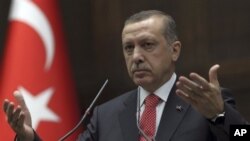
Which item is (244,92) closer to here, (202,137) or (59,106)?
(59,106)

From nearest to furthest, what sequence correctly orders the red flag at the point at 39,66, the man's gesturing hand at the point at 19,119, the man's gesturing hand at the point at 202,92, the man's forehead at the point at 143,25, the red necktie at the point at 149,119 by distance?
the man's gesturing hand at the point at 202,92 < the man's gesturing hand at the point at 19,119 < the red necktie at the point at 149,119 < the man's forehead at the point at 143,25 < the red flag at the point at 39,66

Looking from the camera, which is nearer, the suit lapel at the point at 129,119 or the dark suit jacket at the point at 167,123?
the dark suit jacket at the point at 167,123

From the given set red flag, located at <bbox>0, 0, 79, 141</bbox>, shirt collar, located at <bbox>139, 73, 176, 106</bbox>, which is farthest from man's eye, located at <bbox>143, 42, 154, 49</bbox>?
red flag, located at <bbox>0, 0, 79, 141</bbox>

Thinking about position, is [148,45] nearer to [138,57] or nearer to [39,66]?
[138,57]

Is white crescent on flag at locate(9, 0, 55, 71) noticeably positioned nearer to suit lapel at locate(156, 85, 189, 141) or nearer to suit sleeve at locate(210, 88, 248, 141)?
suit lapel at locate(156, 85, 189, 141)

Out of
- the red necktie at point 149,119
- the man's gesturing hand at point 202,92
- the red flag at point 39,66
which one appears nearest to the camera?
the man's gesturing hand at point 202,92

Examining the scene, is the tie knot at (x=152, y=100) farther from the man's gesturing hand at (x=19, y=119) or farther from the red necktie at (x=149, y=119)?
the man's gesturing hand at (x=19, y=119)

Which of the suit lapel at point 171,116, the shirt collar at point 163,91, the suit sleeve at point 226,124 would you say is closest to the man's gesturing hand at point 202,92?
the suit sleeve at point 226,124

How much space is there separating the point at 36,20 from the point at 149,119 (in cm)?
140

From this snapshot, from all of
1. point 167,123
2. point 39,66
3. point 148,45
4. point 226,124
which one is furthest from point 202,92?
point 39,66

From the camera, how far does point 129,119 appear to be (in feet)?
6.81

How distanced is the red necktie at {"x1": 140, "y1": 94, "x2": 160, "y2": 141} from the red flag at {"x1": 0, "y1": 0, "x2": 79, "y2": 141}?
3.91 feet

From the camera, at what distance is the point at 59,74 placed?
326cm

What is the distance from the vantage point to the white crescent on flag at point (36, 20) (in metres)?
3.21
